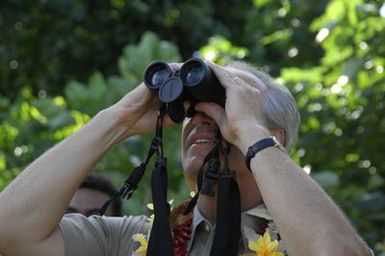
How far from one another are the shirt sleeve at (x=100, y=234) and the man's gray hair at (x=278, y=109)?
0.52m

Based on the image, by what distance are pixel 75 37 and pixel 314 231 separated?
8.11 m

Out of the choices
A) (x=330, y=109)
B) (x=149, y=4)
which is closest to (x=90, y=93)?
(x=330, y=109)

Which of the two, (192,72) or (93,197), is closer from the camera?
(192,72)

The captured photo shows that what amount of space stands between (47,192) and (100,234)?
26 cm

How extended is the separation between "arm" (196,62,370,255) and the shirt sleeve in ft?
1.66

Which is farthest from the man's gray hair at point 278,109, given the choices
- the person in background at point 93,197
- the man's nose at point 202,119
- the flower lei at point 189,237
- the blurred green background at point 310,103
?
the blurred green background at point 310,103

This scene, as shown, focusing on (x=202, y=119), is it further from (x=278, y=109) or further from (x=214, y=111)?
(x=278, y=109)

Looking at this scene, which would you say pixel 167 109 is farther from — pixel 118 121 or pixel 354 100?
pixel 354 100

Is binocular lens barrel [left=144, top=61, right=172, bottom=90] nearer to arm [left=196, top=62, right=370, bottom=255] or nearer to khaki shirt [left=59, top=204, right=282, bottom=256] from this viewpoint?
arm [left=196, top=62, right=370, bottom=255]

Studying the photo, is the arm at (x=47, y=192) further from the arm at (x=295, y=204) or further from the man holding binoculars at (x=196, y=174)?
the arm at (x=295, y=204)

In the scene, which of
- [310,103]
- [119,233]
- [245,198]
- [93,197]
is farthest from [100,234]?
[310,103]

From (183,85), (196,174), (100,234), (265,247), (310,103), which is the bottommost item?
(100,234)

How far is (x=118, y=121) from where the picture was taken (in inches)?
130

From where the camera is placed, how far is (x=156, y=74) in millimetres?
3197
